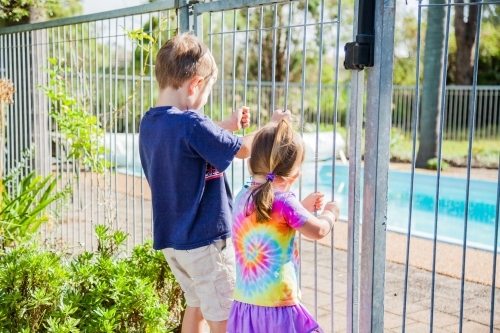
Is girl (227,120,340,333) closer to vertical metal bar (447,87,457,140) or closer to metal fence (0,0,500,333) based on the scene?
metal fence (0,0,500,333)

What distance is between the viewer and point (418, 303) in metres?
4.54

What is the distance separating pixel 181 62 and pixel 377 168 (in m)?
0.98

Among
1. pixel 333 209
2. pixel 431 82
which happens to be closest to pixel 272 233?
pixel 333 209

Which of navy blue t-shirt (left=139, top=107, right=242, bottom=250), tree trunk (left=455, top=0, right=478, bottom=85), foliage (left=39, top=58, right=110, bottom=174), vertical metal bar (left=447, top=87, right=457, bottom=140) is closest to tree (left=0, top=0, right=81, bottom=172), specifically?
foliage (left=39, top=58, right=110, bottom=174)

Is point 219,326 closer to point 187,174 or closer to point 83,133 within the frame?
point 187,174

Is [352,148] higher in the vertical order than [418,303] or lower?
higher

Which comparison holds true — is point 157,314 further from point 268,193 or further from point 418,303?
point 418,303

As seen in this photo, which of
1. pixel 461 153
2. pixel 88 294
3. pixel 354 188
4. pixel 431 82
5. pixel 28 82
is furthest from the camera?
pixel 461 153

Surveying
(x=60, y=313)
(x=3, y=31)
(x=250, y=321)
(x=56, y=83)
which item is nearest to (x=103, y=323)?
(x=60, y=313)

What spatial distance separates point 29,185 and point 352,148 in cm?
375

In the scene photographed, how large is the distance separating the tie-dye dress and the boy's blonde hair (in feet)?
2.06

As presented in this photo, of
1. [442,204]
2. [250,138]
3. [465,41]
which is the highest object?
[465,41]

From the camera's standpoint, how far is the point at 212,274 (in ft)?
9.68

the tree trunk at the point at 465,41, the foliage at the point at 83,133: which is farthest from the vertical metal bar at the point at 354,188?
the tree trunk at the point at 465,41
